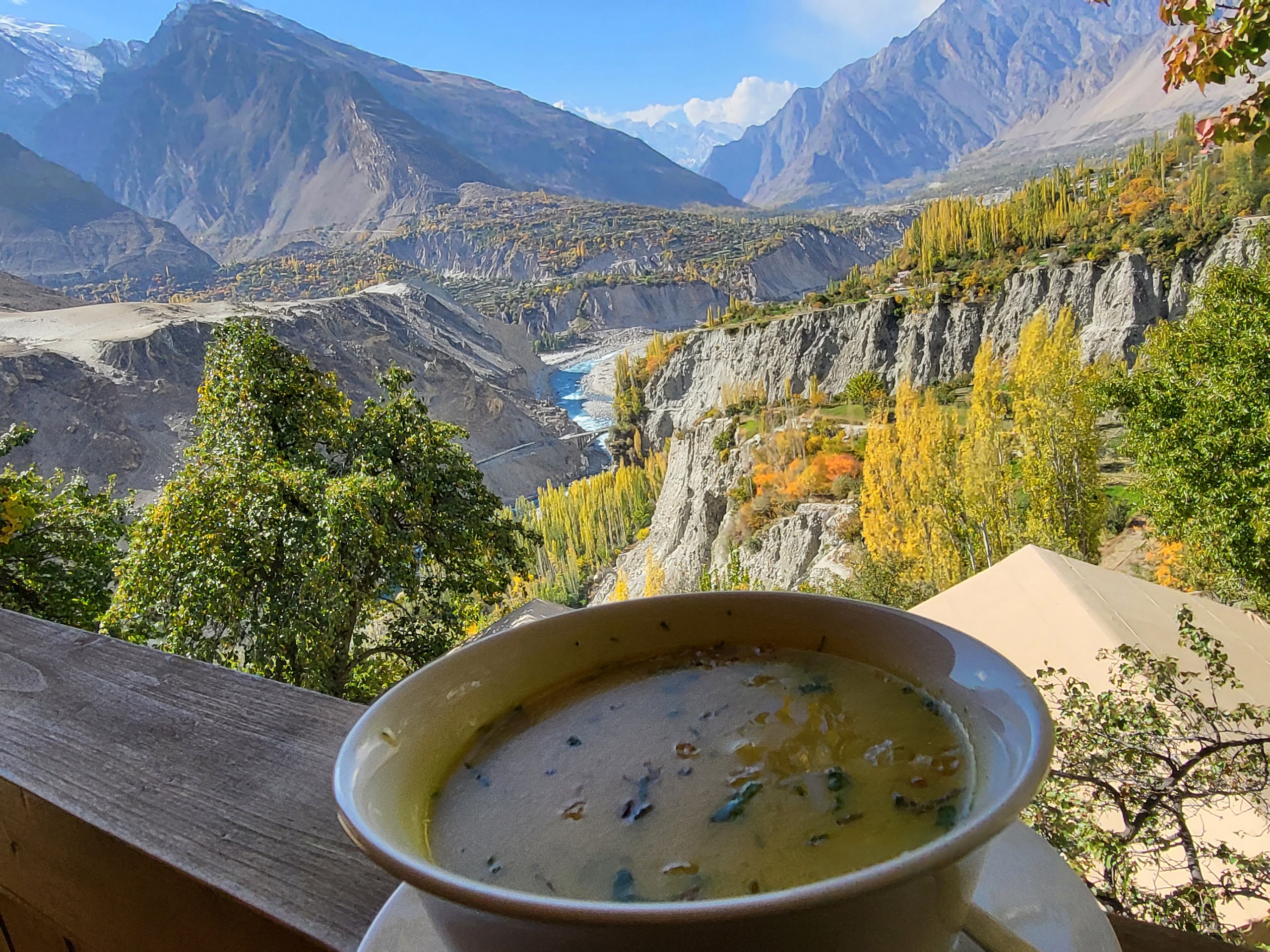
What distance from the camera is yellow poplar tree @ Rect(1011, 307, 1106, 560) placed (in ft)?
32.5

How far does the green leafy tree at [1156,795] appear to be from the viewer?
2109 mm

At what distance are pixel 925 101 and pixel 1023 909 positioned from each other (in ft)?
475

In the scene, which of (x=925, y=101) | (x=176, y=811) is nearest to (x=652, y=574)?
(x=176, y=811)

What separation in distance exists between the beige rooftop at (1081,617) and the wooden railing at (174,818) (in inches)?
185

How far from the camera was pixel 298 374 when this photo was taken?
3.73 meters

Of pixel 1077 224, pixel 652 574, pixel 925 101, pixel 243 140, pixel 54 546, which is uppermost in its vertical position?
pixel 925 101

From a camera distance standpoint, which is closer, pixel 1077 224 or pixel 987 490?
pixel 987 490

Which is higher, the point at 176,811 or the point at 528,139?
the point at 528,139

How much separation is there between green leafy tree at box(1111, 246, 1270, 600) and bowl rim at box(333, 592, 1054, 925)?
6361mm

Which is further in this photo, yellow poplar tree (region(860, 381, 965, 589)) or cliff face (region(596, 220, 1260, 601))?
cliff face (region(596, 220, 1260, 601))

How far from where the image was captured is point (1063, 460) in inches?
395

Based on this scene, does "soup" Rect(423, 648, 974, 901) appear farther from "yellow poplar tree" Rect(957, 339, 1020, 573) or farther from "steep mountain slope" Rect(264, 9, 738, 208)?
"steep mountain slope" Rect(264, 9, 738, 208)

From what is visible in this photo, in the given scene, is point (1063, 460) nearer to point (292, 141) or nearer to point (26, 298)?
point (26, 298)

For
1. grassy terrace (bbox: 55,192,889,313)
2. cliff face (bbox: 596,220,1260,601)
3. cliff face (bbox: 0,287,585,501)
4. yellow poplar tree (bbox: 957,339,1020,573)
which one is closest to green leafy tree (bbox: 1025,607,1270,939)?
cliff face (bbox: 596,220,1260,601)
